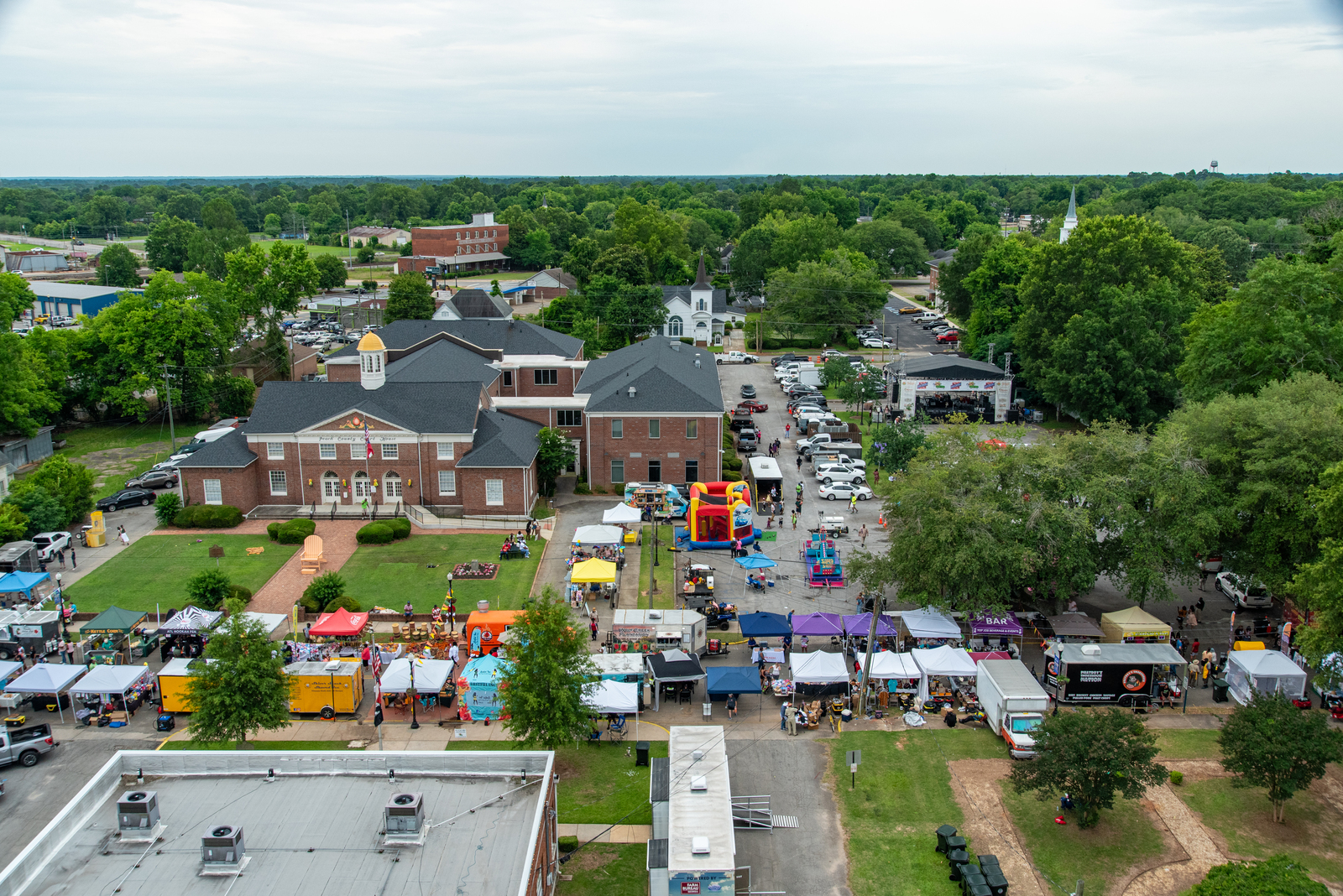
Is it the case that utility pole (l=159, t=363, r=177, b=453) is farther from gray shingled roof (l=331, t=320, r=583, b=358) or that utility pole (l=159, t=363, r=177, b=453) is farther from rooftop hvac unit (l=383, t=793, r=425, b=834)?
rooftop hvac unit (l=383, t=793, r=425, b=834)

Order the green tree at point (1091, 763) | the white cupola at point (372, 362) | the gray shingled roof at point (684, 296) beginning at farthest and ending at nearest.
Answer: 1. the gray shingled roof at point (684, 296)
2. the white cupola at point (372, 362)
3. the green tree at point (1091, 763)

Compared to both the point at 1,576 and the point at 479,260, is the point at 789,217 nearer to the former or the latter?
the point at 479,260

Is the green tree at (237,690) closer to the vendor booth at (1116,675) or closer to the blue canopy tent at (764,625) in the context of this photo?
the blue canopy tent at (764,625)

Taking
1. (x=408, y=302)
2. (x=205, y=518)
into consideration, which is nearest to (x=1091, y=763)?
(x=205, y=518)

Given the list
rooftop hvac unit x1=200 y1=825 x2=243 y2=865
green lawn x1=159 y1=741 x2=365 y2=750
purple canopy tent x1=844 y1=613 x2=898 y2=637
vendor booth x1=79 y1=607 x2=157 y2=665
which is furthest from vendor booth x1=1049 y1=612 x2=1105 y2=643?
vendor booth x1=79 y1=607 x2=157 y2=665

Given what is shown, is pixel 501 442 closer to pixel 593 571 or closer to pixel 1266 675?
pixel 593 571

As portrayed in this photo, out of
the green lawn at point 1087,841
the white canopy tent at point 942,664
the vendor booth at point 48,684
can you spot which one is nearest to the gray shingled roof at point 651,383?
the white canopy tent at point 942,664

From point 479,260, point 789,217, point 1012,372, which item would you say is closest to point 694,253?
point 789,217
